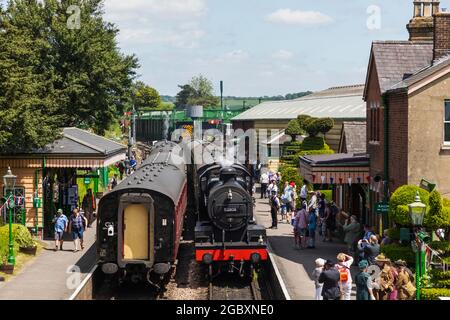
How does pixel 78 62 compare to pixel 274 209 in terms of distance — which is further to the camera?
pixel 78 62

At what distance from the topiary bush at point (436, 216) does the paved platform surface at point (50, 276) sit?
841 cm

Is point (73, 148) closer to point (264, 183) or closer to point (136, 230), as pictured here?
point (136, 230)

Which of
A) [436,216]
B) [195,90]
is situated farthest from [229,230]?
[195,90]

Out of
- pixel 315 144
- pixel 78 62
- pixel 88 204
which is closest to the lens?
pixel 88 204

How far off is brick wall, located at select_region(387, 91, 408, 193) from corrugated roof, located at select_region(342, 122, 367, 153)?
777 cm

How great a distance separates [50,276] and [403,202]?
9.60 metres

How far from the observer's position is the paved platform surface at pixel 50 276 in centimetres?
1927

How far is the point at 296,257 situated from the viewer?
25.0 metres

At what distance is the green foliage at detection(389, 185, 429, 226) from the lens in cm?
1823

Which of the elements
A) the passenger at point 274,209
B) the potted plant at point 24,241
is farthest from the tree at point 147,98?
the potted plant at point 24,241

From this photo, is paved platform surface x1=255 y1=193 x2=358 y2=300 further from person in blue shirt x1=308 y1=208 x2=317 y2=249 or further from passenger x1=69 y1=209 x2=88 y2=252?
passenger x1=69 y1=209 x2=88 y2=252

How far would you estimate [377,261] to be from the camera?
53.0 feet
